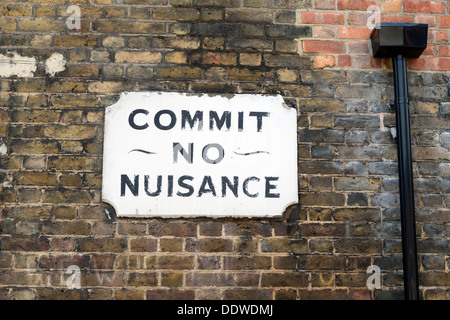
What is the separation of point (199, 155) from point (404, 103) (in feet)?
3.79

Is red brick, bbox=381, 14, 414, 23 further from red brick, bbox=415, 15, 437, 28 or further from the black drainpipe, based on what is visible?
the black drainpipe

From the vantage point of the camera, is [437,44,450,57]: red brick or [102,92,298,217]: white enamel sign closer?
[102,92,298,217]: white enamel sign

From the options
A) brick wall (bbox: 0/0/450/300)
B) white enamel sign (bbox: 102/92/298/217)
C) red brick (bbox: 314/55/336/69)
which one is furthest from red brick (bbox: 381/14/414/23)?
white enamel sign (bbox: 102/92/298/217)

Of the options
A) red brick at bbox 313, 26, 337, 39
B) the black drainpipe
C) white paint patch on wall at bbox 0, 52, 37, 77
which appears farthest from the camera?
red brick at bbox 313, 26, 337, 39

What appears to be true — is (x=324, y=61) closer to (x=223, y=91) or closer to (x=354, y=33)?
(x=354, y=33)

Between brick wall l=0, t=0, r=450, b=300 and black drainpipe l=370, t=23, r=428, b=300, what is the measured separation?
0.06 meters

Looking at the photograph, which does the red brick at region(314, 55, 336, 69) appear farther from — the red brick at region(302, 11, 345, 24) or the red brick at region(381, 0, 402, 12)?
the red brick at region(381, 0, 402, 12)

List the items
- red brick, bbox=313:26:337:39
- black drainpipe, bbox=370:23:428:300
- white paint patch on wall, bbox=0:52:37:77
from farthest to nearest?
1. red brick, bbox=313:26:337:39
2. white paint patch on wall, bbox=0:52:37:77
3. black drainpipe, bbox=370:23:428:300

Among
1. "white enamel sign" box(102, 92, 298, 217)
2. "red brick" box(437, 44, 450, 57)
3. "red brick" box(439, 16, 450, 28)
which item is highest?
"red brick" box(439, 16, 450, 28)

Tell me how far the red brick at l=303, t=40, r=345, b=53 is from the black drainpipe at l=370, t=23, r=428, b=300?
0.61 ft

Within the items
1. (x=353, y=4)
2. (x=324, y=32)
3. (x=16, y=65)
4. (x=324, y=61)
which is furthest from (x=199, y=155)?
(x=353, y=4)

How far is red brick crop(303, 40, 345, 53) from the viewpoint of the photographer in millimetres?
2268

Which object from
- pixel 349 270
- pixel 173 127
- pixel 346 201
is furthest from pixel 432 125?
pixel 173 127

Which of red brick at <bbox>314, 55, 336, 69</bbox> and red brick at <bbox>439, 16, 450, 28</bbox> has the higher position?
red brick at <bbox>439, 16, 450, 28</bbox>
